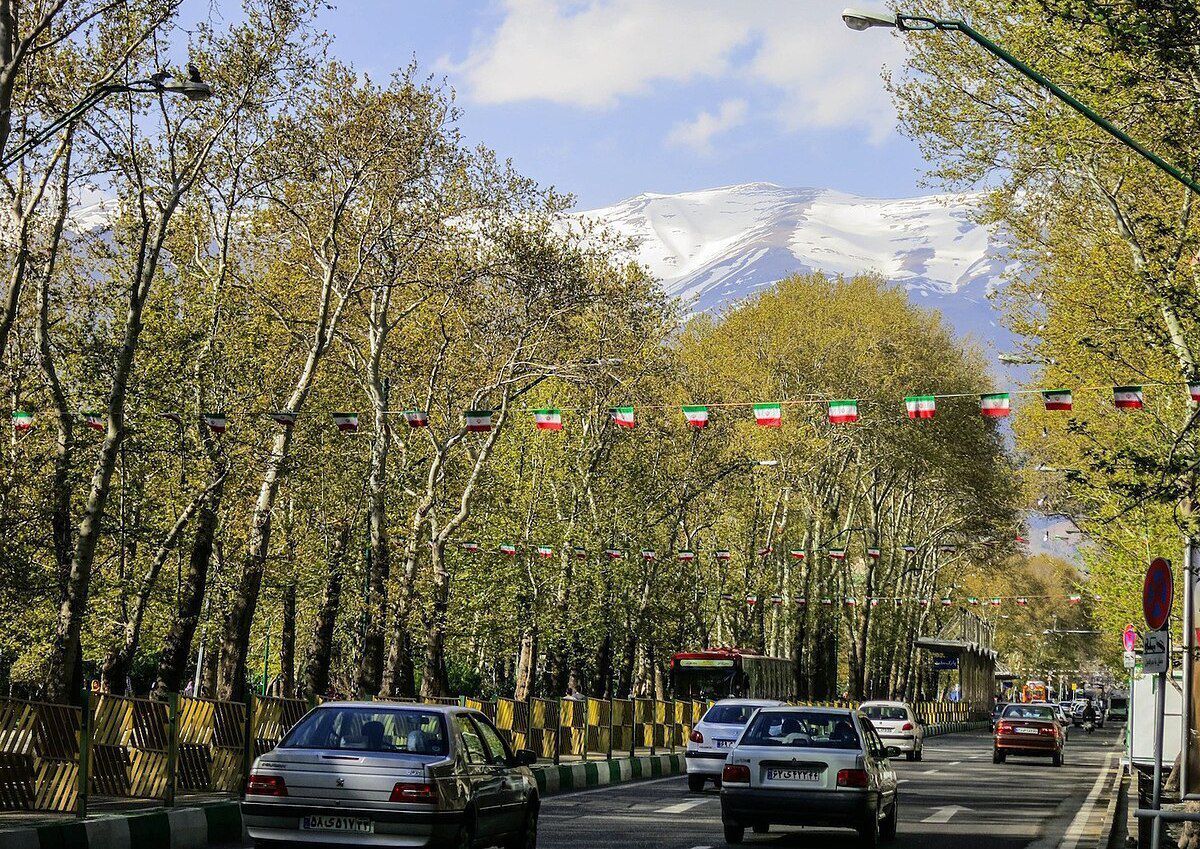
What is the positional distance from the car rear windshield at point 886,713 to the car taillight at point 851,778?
91.7 ft

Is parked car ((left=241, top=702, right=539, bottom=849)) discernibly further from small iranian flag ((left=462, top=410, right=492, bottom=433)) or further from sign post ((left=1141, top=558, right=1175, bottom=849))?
small iranian flag ((left=462, top=410, right=492, bottom=433))

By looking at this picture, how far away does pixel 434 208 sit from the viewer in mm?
34094

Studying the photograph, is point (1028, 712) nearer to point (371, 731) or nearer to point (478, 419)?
point (478, 419)

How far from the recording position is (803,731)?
59.1ft

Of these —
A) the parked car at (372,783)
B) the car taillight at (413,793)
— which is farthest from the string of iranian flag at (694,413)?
the car taillight at (413,793)

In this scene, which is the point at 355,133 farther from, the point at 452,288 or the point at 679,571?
the point at 679,571

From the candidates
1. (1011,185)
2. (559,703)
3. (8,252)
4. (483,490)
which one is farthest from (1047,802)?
(483,490)

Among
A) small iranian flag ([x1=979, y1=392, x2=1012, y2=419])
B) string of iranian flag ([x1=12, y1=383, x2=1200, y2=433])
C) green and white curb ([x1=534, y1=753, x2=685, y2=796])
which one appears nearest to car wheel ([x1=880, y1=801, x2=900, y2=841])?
green and white curb ([x1=534, y1=753, x2=685, y2=796])

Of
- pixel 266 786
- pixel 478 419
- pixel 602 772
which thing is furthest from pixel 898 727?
pixel 266 786

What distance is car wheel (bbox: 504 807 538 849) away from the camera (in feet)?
47.2

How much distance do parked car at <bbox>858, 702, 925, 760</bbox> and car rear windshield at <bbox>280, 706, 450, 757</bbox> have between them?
99.3ft

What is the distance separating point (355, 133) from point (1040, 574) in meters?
157

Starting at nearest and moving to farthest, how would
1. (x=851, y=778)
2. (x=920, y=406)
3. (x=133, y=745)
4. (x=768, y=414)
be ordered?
1. (x=133, y=745)
2. (x=851, y=778)
3. (x=768, y=414)
4. (x=920, y=406)

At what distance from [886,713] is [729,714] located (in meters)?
17.8
